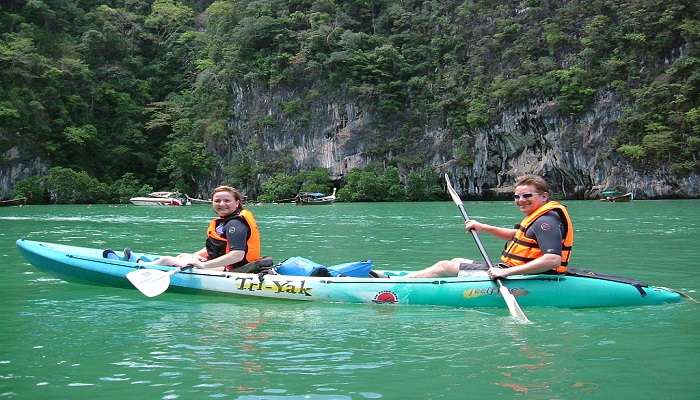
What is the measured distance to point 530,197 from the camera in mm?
7090

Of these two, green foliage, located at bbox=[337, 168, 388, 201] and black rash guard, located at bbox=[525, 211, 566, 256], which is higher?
green foliage, located at bbox=[337, 168, 388, 201]

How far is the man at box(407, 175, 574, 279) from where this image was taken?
6891 mm

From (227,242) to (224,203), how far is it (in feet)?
1.60

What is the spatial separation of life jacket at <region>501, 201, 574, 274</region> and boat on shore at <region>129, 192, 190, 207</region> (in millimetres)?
40728

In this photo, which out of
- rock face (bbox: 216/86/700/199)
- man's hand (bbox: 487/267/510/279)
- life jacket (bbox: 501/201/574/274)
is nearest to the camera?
life jacket (bbox: 501/201/574/274)

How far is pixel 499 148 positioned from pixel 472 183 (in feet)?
9.76

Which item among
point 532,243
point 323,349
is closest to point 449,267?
point 532,243

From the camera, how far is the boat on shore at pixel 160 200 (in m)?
46.2

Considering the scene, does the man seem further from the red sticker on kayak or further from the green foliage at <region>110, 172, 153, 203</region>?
the green foliage at <region>110, 172, 153, 203</region>

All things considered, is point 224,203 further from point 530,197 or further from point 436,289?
point 530,197

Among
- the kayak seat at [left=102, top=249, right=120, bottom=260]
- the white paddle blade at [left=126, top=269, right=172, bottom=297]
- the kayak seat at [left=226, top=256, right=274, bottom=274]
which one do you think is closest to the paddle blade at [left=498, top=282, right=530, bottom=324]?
the kayak seat at [left=226, top=256, right=274, bottom=274]

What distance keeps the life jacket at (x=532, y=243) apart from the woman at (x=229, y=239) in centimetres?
Result: 283

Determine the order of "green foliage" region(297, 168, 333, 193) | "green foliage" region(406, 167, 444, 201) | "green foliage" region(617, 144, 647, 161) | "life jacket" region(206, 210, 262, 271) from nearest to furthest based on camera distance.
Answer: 1. "life jacket" region(206, 210, 262, 271)
2. "green foliage" region(617, 144, 647, 161)
3. "green foliage" region(406, 167, 444, 201)
4. "green foliage" region(297, 168, 333, 193)

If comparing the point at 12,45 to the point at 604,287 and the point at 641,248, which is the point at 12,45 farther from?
the point at 604,287
